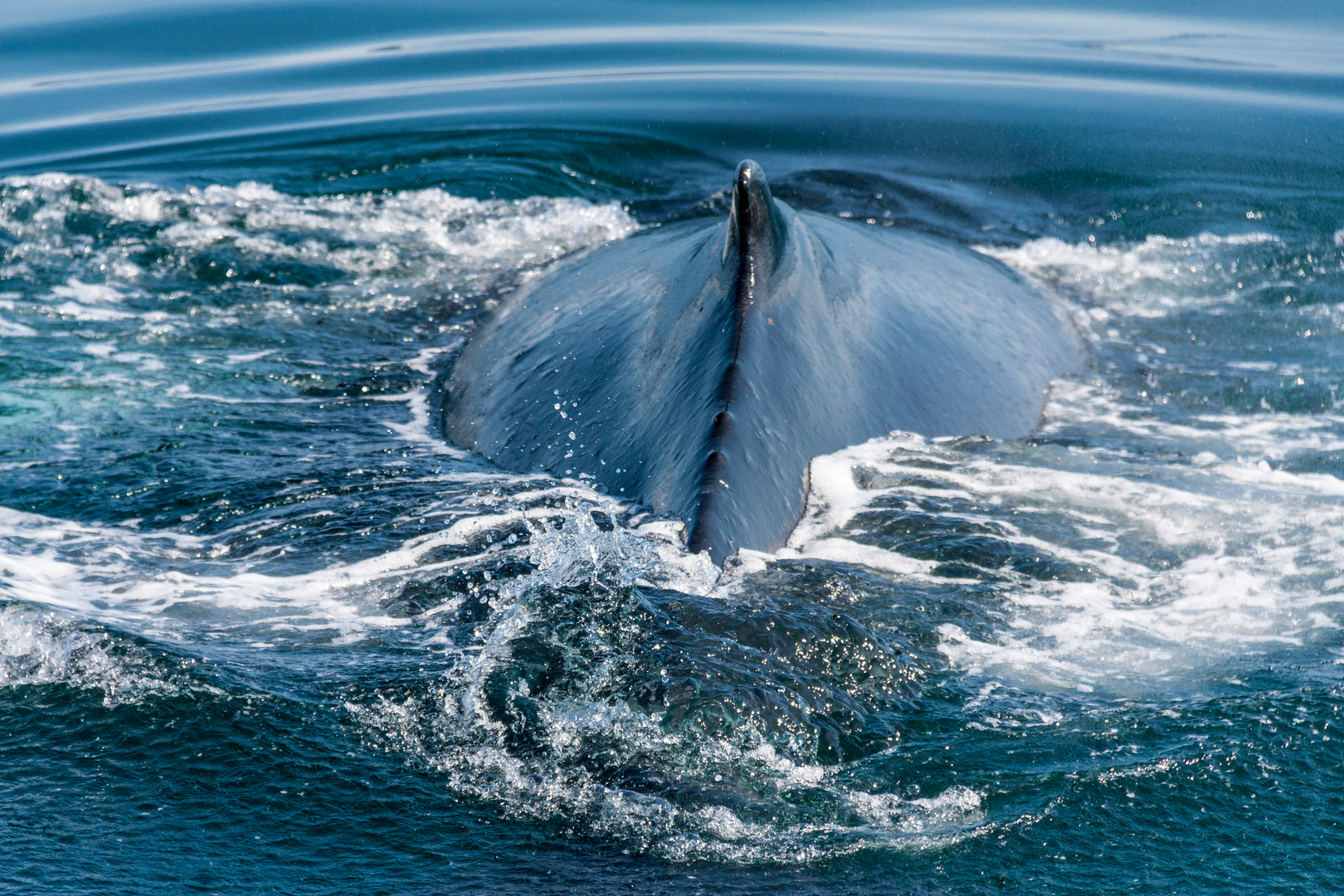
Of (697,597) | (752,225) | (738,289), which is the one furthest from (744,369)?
(697,597)

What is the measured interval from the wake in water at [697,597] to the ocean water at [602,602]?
0.05 ft

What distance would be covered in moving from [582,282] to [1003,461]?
296 cm

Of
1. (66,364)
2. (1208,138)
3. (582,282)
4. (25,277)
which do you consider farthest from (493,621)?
(1208,138)

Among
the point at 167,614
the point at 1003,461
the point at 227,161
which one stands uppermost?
the point at 227,161

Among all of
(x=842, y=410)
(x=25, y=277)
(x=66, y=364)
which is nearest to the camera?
(x=842, y=410)

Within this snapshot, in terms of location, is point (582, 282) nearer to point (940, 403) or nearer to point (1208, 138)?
point (940, 403)

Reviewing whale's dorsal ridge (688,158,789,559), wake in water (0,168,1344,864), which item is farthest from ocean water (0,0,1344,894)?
whale's dorsal ridge (688,158,789,559)

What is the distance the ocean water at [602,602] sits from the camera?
344 cm

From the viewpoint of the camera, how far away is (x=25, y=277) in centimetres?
952

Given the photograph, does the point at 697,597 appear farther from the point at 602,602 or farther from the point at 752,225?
the point at 752,225

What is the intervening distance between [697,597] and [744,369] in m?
1.04

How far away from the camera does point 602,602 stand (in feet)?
14.0

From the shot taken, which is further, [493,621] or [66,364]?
[66,364]

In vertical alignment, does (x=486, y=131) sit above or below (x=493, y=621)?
above
